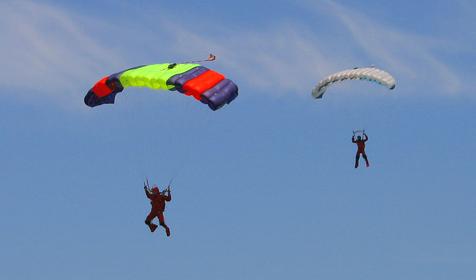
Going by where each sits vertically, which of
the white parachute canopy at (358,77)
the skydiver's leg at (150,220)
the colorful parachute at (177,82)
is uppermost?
the white parachute canopy at (358,77)

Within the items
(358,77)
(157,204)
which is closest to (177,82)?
(157,204)

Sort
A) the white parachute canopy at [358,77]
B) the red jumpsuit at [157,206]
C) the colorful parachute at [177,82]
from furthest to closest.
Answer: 1. the white parachute canopy at [358,77]
2. the red jumpsuit at [157,206]
3. the colorful parachute at [177,82]

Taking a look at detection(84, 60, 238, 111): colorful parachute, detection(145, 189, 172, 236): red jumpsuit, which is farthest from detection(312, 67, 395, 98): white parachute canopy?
detection(145, 189, 172, 236): red jumpsuit

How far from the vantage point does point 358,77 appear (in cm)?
7512

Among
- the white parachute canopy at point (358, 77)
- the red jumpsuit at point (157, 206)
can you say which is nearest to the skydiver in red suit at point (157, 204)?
the red jumpsuit at point (157, 206)

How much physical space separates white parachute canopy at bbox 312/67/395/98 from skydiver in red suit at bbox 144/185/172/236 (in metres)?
11.7

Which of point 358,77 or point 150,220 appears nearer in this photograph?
point 150,220

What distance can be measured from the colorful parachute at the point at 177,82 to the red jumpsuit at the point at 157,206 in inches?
190

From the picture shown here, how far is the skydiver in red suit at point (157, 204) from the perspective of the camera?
70.0m

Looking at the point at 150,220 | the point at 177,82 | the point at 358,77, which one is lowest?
the point at 150,220

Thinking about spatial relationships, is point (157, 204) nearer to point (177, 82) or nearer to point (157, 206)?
point (157, 206)

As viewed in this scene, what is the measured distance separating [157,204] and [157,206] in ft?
0.37

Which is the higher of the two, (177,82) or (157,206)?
(177,82)

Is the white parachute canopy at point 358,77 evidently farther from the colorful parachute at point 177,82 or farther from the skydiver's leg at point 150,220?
the skydiver's leg at point 150,220
